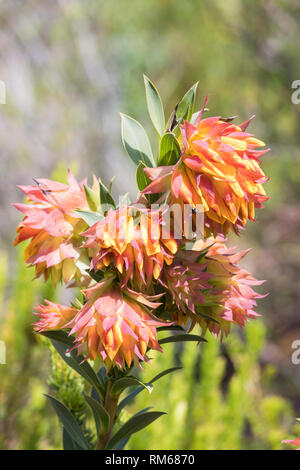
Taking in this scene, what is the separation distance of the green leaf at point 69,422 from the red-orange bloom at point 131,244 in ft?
0.68

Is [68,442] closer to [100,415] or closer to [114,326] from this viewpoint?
[100,415]

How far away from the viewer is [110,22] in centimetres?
300

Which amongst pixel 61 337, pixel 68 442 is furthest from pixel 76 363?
pixel 68 442

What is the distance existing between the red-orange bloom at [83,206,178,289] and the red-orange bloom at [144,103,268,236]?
0.03m

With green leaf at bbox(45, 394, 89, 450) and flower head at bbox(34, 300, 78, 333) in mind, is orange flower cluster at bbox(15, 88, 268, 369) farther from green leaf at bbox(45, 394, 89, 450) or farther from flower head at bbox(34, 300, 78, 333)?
green leaf at bbox(45, 394, 89, 450)

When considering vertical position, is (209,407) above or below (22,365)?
below

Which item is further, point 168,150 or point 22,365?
point 22,365

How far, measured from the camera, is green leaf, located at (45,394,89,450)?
511 millimetres

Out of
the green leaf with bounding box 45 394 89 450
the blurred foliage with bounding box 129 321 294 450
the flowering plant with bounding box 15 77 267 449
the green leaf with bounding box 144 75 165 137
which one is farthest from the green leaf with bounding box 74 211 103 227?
the blurred foliage with bounding box 129 321 294 450

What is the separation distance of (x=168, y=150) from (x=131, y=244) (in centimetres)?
11

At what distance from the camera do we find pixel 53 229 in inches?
17.4
